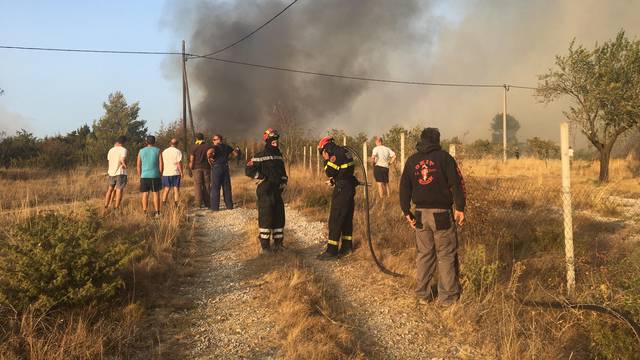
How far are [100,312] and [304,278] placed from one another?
1.97 meters

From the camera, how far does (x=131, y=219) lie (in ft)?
24.7

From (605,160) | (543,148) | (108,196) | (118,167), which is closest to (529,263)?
(118,167)

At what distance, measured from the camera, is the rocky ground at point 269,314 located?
3400 millimetres

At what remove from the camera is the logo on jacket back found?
13.8 feet

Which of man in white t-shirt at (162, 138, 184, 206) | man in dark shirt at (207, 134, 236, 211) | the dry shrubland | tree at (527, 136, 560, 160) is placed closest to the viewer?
the dry shrubland

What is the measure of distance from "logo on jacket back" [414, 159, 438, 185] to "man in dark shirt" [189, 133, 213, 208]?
672 centimetres

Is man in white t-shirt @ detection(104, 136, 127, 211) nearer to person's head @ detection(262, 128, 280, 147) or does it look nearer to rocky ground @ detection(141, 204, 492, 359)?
rocky ground @ detection(141, 204, 492, 359)

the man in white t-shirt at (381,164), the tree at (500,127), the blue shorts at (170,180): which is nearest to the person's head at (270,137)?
the blue shorts at (170,180)

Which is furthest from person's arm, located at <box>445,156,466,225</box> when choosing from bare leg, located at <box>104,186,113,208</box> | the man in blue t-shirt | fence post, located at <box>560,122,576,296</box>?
bare leg, located at <box>104,186,113,208</box>

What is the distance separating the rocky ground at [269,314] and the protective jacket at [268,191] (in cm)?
33

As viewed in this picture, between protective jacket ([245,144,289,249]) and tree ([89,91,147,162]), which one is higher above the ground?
tree ([89,91,147,162])

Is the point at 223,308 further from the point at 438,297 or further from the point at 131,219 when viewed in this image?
the point at 131,219

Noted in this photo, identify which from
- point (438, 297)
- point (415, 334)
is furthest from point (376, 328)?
point (438, 297)

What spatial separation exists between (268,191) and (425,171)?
8.74 feet
